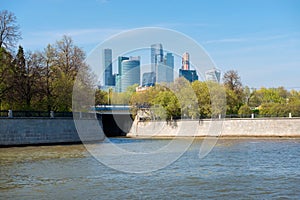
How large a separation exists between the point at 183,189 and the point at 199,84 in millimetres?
59403

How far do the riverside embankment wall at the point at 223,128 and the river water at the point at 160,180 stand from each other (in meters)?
38.9

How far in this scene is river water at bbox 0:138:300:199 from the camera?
746 inches

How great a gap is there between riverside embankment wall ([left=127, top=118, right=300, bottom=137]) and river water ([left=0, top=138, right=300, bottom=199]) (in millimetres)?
38894

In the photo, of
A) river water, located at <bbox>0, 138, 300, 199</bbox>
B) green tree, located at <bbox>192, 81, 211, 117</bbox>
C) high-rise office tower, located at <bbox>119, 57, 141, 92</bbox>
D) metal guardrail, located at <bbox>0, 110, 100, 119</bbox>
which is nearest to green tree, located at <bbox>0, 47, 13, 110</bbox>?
metal guardrail, located at <bbox>0, 110, 100, 119</bbox>

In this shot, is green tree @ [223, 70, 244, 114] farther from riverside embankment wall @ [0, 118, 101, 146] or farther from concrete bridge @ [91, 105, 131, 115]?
riverside embankment wall @ [0, 118, 101, 146]

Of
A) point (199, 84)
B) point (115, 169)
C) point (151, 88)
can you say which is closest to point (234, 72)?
point (199, 84)

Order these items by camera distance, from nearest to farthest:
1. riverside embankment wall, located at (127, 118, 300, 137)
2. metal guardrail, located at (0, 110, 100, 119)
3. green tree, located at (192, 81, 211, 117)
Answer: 1. metal guardrail, located at (0, 110, 100, 119)
2. riverside embankment wall, located at (127, 118, 300, 137)
3. green tree, located at (192, 81, 211, 117)

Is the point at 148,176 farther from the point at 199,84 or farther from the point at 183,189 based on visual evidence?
the point at 199,84

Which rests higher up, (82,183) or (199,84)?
(199,84)

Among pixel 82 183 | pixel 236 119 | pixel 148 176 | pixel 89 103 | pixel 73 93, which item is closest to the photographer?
pixel 82 183

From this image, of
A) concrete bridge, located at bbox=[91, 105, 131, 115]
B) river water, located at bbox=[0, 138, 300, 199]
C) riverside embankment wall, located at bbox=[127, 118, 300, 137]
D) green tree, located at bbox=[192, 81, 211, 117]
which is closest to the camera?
river water, located at bbox=[0, 138, 300, 199]

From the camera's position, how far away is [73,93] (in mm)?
56656

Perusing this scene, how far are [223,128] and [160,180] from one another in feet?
179

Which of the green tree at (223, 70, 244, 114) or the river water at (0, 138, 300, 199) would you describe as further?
the green tree at (223, 70, 244, 114)
